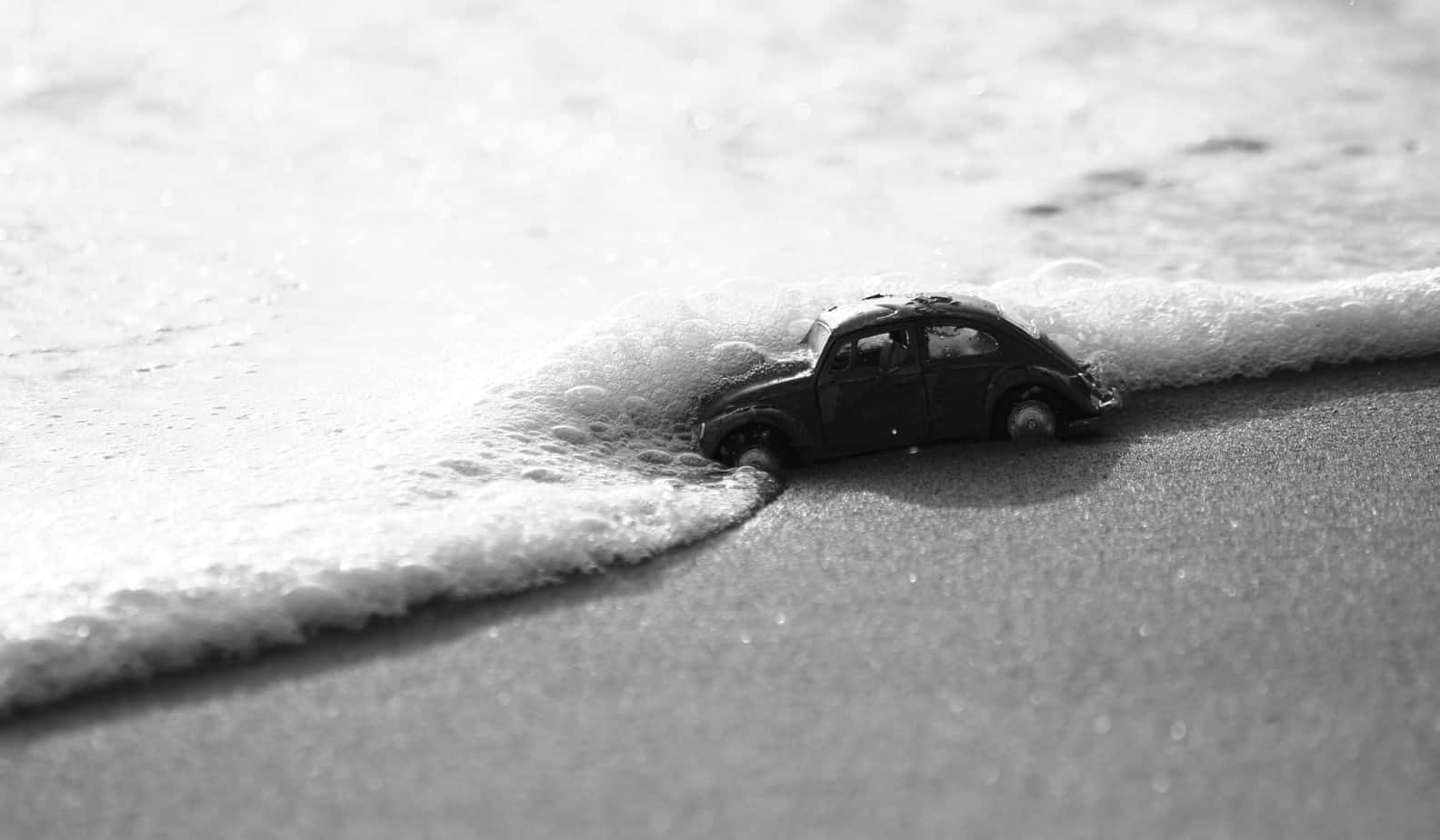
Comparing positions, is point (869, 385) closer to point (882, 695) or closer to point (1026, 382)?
point (1026, 382)

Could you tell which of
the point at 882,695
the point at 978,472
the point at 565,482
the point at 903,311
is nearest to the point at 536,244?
the point at 565,482

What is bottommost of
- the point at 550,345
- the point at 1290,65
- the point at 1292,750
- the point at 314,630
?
the point at 1292,750

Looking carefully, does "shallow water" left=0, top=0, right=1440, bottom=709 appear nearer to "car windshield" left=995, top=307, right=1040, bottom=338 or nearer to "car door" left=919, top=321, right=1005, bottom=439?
"car windshield" left=995, top=307, right=1040, bottom=338

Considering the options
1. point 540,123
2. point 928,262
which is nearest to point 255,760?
point 928,262

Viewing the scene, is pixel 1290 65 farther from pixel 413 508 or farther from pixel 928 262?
pixel 413 508

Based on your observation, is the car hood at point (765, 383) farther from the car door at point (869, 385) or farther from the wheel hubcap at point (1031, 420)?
the wheel hubcap at point (1031, 420)

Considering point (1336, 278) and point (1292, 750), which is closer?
point (1292, 750)
